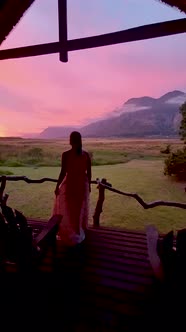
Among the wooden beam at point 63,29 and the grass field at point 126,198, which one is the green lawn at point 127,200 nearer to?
the grass field at point 126,198

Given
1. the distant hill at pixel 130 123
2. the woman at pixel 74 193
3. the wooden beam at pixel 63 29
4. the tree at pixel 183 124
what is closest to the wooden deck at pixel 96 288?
Result: the woman at pixel 74 193

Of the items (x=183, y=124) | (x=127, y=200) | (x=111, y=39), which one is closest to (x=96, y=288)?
(x=111, y=39)

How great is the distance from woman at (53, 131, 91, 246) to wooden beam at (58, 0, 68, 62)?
1193 mm

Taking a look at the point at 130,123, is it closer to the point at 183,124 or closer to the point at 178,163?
the point at 178,163

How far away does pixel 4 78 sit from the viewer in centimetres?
1016

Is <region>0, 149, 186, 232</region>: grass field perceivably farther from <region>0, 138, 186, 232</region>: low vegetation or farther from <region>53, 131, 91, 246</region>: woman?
<region>53, 131, 91, 246</region>: woman

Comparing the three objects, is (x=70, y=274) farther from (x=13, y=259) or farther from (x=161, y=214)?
(x=161, y=214)

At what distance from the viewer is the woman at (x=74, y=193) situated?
4.16m

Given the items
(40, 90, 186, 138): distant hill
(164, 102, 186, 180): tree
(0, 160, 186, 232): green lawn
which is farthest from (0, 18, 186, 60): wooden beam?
(40, 90, 186, 138): distant hill

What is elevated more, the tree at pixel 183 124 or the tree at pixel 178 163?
the tree at pixel 183 124

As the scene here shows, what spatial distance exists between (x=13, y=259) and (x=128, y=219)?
350 inches

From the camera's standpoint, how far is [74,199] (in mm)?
4293

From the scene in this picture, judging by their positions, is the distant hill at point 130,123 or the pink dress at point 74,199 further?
the distant hill at point 130,123

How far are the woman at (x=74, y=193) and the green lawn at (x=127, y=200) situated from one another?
631 cm
